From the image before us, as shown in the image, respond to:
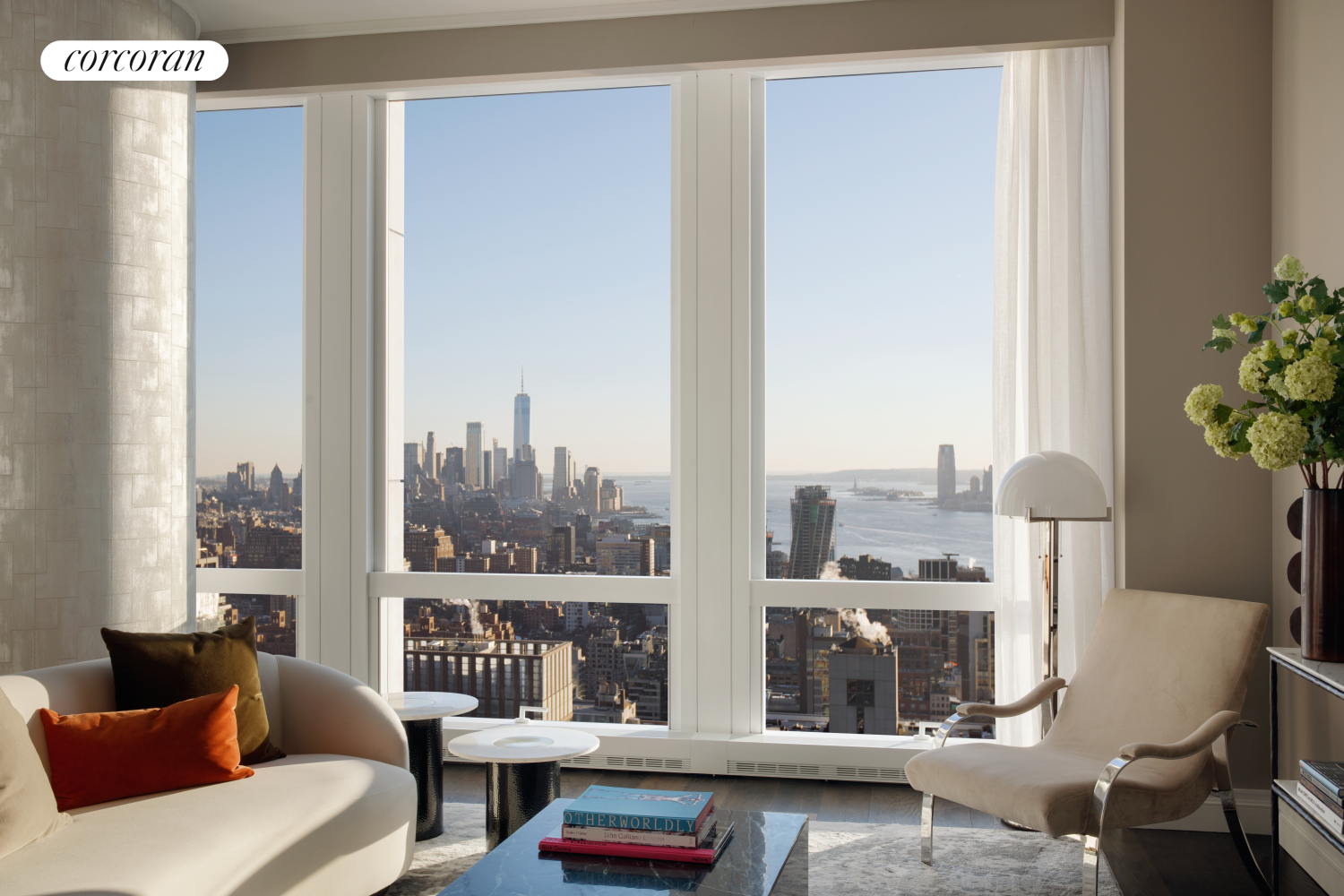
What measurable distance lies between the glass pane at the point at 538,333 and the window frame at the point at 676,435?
9 cm

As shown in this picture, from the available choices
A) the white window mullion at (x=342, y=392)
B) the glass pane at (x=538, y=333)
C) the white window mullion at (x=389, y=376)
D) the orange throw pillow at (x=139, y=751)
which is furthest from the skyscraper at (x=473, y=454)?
the orange throw pillow at (x=139, y=751)

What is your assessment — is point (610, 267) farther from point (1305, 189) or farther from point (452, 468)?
point (1305, 189)

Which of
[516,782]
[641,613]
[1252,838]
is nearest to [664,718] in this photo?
[641,613]

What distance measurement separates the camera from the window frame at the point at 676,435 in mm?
4258

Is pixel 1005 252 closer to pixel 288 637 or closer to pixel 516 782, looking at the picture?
pixel 516 782

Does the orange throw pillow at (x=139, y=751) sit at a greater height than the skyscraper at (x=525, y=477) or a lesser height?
lesser

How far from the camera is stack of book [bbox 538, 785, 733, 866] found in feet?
7.61

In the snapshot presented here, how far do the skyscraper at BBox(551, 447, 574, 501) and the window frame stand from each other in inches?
15.9

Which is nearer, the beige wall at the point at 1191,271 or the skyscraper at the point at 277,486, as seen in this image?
the beige wall at the point at 1191,271

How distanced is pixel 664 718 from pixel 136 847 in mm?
2507

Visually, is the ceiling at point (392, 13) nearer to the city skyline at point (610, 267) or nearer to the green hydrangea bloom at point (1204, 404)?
the city skyline at point (610, 267)

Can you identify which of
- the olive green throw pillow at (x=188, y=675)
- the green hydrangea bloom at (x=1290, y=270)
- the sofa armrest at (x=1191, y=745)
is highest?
the green hydrangea bloom at (x=1290, y=270)

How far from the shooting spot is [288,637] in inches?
183

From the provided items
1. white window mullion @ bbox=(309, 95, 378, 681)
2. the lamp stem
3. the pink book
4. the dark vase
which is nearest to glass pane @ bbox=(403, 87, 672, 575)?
white window mullion @ bbox=(309, 95, 378, 681)
